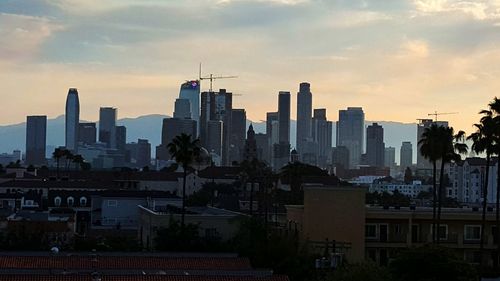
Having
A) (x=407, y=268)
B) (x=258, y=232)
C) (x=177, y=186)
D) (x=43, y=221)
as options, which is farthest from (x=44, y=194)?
(x=407, y=268)

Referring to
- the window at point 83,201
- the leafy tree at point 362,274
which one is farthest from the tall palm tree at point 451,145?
the window at point 83,201

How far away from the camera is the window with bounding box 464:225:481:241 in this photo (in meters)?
56.7

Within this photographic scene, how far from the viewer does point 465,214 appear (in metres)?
57.0

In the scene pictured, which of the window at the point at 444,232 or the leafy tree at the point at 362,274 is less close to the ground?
the window at the point at 444,232

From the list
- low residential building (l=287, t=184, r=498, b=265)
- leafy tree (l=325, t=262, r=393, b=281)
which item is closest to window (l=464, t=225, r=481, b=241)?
low residential building (l=287, t=184, r=498, b=265)

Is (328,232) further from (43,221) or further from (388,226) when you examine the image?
(43,221)

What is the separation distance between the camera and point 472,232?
5681 cm

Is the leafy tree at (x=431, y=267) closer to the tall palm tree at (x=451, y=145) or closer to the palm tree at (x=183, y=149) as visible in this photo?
the tall palm tree at (x=451, y=145)

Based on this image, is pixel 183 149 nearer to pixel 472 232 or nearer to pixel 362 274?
pixel 472 232

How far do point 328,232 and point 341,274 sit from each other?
16396 mm

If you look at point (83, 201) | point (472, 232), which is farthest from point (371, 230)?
point (83, 201)

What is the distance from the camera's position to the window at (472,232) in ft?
186

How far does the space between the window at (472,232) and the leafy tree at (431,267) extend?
1386cm

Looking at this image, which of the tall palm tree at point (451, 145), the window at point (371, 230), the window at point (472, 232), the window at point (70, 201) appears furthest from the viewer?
the window at point (70, 201)
